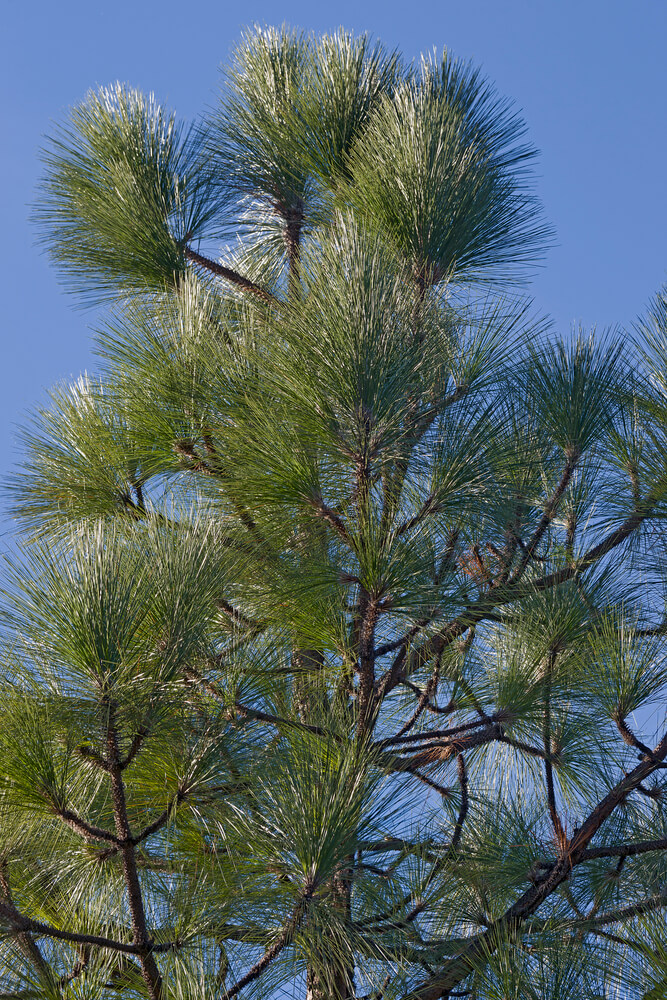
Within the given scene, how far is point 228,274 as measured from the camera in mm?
2264

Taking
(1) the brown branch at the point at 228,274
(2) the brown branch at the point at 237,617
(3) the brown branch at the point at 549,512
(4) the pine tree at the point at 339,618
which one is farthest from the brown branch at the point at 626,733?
(1) the brown branch at the point at 228,274

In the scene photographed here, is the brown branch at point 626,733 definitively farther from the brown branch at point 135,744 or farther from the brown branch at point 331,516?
the brown branch at point 135,744

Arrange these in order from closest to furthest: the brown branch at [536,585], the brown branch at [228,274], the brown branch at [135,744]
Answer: the brown branch at [135,744], the brown branch at [536,585], the brown branch at [228,274]

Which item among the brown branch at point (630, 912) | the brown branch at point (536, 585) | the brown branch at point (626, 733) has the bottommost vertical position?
the brown branch at point (630, 912)

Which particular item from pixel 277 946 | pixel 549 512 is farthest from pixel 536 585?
pixel 277 946

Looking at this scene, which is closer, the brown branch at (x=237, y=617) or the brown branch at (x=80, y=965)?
the brown branch at (x=80, y=965)

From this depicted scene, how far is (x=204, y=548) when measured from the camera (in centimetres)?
145

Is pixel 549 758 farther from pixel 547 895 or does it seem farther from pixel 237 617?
pixel 237 617

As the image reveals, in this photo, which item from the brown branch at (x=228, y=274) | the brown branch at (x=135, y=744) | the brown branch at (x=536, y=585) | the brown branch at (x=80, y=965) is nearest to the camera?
the brown branch at (x=135, y=744)

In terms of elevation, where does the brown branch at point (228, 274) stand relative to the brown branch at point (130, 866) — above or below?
above

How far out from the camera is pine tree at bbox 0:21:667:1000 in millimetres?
1369

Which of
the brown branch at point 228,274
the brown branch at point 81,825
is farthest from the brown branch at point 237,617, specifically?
the brown branch at point 228,274

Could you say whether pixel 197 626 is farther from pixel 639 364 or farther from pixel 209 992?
pixel 639 364

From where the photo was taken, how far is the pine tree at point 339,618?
53.9 inches
